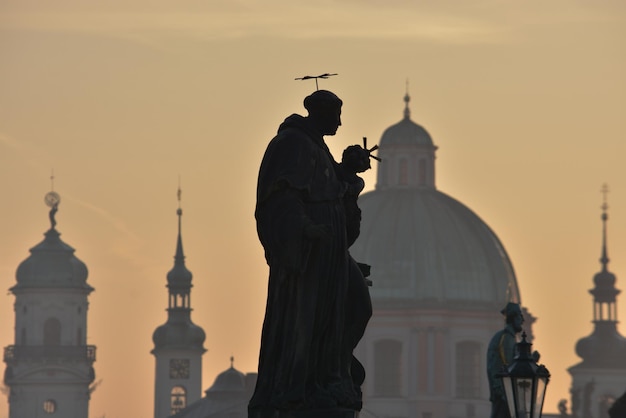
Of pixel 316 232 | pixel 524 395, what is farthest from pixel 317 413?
pixel 524 395

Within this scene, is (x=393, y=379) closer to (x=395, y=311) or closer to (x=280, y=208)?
(x=395, y=311)

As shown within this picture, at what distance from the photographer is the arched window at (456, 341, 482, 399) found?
19662 centimetres

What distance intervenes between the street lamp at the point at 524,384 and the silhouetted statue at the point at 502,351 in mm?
593

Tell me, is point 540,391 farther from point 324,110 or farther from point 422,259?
point 422,259

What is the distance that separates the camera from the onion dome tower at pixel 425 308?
7687 inches

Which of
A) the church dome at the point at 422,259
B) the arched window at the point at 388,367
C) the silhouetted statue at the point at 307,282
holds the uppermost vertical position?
the church dome at the point at 422,259

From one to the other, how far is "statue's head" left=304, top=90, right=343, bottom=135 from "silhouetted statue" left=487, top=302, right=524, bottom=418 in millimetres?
5834

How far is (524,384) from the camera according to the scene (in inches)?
950

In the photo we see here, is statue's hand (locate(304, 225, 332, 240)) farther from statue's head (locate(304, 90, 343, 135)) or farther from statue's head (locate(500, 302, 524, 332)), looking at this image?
statue's head (locate(500, 302, 524, 332))

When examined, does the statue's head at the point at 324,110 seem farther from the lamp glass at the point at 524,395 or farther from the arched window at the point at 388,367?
the arched window at the point at 388,367

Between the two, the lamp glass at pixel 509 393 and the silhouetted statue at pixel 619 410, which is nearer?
the lamp glass at pixel 509 393

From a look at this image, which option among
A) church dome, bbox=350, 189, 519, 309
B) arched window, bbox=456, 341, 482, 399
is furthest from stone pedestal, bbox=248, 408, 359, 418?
arched window, bbox=456, 341, 482, 399

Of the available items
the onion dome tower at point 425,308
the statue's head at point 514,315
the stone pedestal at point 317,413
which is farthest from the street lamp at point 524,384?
the onion dome tower at point 425,308

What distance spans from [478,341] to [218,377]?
51.3 feet
